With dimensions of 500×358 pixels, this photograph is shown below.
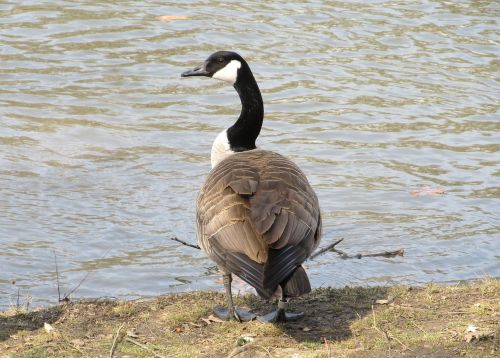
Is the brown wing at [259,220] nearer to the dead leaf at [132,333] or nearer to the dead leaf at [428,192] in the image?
the dead leaf at [132,333]

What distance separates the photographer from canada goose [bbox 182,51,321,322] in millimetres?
4695

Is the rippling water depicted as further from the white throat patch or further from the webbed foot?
the webbed foot

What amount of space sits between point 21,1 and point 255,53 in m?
4.14

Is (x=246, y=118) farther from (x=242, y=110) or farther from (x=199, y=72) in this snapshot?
(x=199, y=72)

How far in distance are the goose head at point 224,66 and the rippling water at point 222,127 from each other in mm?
1568

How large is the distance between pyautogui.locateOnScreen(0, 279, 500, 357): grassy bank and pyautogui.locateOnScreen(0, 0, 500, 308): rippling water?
1313mm

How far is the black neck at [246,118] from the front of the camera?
21.8 ft

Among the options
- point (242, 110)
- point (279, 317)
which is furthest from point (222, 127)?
point (279, 317)

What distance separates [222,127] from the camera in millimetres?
10508

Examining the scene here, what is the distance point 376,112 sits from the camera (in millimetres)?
11062

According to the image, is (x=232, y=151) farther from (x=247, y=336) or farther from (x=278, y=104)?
(x=278, y=104)

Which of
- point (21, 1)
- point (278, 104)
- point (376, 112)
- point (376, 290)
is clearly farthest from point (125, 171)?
point (21, 1)

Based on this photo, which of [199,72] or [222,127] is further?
[222,127]

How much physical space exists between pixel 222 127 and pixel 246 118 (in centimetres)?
386
